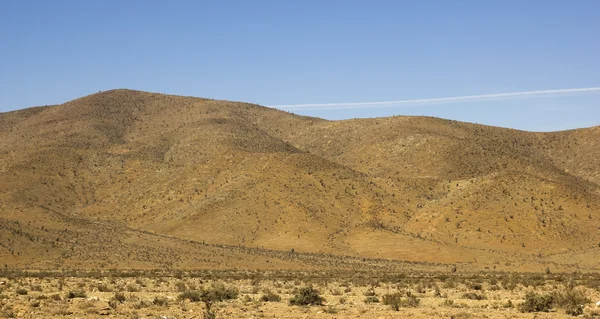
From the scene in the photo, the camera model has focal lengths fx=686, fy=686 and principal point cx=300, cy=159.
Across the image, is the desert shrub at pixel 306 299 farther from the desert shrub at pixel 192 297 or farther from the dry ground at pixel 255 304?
the desert shrub at pixel 192 297

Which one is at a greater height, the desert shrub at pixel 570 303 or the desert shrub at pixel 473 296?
the desert shrub at pixel 570 303

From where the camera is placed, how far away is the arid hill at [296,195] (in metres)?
66.8

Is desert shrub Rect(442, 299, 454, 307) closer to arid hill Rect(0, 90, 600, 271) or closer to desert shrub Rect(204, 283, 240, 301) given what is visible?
desert shrub Rect(204, 283, 240, 301)

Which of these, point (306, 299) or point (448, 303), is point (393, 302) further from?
point (306, 299)

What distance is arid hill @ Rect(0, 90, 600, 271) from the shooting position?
66750mm

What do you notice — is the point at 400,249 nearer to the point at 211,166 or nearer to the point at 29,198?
the point at 211,166

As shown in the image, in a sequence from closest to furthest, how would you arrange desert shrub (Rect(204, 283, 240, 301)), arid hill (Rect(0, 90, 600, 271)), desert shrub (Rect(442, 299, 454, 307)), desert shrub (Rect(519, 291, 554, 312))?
desert shrub (Rect(519, 291, 554, 312)) < desert shrub (Rect(442, 299, 454, 307)) < desert shrub (Rect(204, 283, 240, 301)) < arid hill (Rect(0, 90, 600, 271))

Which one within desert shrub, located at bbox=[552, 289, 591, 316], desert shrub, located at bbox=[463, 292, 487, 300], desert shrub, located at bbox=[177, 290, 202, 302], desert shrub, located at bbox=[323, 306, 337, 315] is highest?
desert shrub, located at bbox=[552, 289, 591, 316]

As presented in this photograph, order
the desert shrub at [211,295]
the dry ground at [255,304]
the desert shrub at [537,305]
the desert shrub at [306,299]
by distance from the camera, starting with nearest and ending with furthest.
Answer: the dry ground at [255,304] → the desert shrub at [537,305] → the desert shrub at [306,299] → the desert shrub at [211,295]

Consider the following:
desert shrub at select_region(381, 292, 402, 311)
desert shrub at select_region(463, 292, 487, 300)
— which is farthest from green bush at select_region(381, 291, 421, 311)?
desert shrub at select_region(463, 292, 487, 300)

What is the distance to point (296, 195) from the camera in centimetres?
8625

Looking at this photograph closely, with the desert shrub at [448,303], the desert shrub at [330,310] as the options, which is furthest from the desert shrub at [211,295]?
the desert shrub at [448,303]

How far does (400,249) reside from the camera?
7031cm

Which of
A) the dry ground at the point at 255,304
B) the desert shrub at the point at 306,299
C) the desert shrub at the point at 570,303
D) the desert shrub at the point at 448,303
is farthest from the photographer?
the desert shrub at the point at 448,303
